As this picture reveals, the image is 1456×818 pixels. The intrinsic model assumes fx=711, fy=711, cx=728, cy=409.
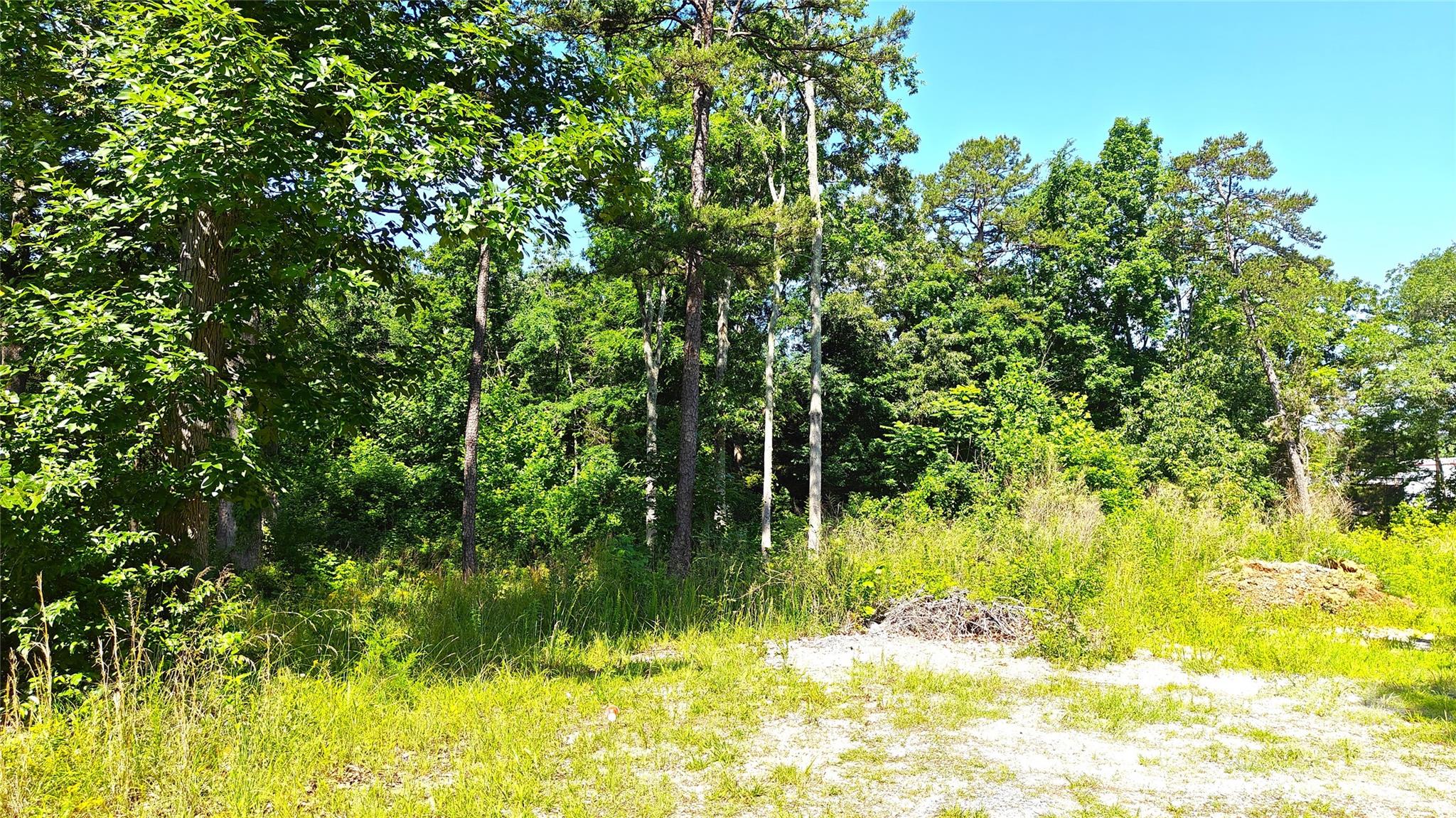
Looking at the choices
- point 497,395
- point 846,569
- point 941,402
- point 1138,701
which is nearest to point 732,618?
point 846,569

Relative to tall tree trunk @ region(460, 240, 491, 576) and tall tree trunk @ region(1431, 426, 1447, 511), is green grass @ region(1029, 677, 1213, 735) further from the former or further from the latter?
tall tree trunk @ region(1431, 426, 1447, 511)

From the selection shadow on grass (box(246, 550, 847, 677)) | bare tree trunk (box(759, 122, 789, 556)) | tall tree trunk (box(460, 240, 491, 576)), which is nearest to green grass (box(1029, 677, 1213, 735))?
shadow on grass (box(246, 550, 847, 677))

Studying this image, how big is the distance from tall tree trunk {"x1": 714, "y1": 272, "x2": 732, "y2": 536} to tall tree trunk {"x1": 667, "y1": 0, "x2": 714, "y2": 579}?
456 cm

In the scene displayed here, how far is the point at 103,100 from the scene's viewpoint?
4.16 meters

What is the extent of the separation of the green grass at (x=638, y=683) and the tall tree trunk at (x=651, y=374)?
7.26m

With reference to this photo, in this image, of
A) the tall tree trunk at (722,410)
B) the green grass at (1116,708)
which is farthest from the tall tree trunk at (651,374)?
the green grass at (1116,708)

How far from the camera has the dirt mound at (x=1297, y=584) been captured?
8945mm

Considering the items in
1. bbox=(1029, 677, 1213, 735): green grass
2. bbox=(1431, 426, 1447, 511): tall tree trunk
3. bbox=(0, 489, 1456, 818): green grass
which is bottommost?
bbox=(1029, 677, 1213, 735): green grass

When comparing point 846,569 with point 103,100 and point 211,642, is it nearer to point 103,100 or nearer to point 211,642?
point 211,642

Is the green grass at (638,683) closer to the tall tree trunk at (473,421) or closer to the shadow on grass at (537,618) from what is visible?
the shadow on grass at (537,618)

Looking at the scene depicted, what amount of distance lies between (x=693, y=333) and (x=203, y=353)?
768 centimetres

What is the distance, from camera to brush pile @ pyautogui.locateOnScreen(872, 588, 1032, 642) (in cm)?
801

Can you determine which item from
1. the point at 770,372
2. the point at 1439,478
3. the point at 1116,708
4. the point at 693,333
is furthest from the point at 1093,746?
the point at 1439,478

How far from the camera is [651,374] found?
19.6 m
